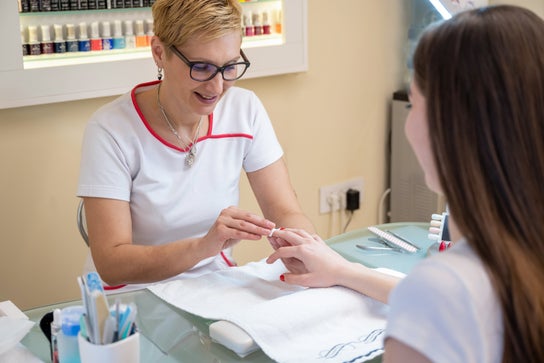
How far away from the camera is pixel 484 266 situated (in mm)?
969

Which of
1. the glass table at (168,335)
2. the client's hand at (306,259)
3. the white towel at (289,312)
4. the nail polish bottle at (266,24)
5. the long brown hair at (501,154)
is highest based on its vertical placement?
the nail polish bottle at (266,24)

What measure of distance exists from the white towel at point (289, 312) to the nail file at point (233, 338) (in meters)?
0.01

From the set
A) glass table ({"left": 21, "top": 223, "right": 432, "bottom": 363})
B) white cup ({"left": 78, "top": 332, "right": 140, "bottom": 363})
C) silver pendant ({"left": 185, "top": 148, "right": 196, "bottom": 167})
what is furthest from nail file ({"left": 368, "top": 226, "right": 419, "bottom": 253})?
white cup ({"left": 78, "top": 332, "right": 140, "bottom": 363})

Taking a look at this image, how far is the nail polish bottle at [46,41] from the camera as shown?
244 cm

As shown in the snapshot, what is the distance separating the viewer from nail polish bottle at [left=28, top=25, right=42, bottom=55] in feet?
7.93

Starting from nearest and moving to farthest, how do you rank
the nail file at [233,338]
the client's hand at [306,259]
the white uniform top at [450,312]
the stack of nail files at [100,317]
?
the white uniform top at [450,312], the stack of nail files at [100,317], the nail file at [233,338], the client's hand at [306,259]

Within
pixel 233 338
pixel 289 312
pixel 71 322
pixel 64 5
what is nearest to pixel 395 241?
pixel 289 312

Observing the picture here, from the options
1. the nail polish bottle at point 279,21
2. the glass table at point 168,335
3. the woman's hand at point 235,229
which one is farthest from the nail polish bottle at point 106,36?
the glass table at point 168,335

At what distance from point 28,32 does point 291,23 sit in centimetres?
107

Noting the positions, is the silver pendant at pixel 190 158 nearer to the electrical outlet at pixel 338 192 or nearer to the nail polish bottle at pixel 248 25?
the nail polish bottle at pixel 248 25

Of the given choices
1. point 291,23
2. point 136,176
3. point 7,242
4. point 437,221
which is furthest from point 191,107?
point 291,23

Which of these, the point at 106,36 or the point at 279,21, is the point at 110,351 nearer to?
the point at 106,36

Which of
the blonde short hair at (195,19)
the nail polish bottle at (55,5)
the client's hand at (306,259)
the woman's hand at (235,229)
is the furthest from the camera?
the nail polish bottle at (55,5)

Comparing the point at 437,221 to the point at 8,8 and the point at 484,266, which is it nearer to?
the point at 484,266
